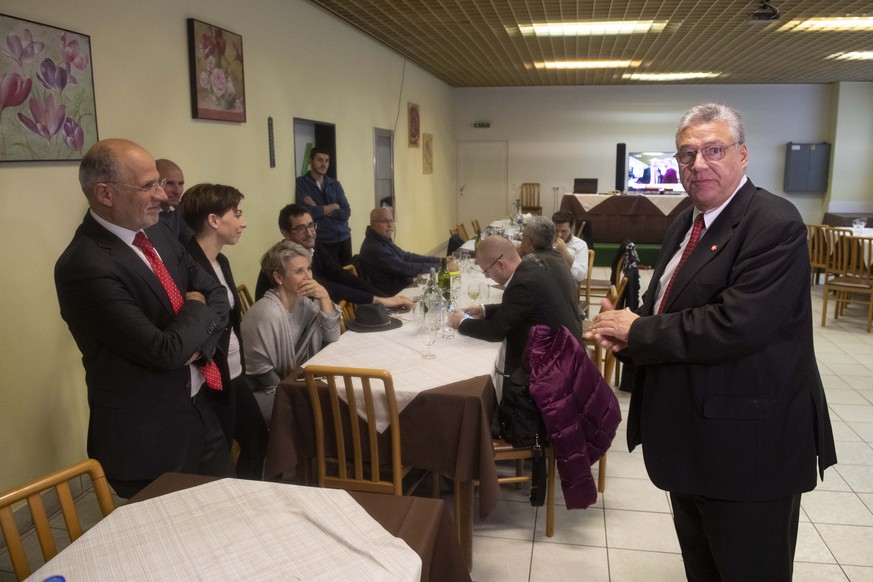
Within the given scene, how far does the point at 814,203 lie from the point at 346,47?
33.0 feet

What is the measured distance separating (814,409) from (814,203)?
12.9 metres

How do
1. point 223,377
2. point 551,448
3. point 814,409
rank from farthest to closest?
point 551,448 < point 223,377 < point 814,409

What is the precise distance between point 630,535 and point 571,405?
739 mm

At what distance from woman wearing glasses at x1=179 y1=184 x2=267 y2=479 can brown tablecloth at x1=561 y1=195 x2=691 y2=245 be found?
26.9 ft

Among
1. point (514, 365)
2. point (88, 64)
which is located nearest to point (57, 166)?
point (88, 64)

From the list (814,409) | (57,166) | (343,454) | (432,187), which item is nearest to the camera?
(814,409)

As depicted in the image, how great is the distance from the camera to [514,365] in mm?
3250

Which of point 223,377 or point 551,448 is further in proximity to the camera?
point 551,448

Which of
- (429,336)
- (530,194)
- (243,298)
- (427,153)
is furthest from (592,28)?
(530,194)

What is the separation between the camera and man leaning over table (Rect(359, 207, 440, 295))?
512cm

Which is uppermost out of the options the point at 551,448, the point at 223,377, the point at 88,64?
the point at 88,64

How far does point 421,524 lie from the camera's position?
1.46 meters

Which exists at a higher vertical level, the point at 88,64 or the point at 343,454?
the point at 88,64

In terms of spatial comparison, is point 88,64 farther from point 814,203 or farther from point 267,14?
point 814,203
